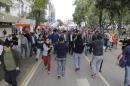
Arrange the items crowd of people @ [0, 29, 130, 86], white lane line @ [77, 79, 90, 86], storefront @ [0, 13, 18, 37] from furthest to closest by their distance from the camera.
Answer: storefront @ [0, 13, 18, 37] < white lane line @ [77, 79, 90, 86] < crowd of people @ [0, 29, 130, 86]

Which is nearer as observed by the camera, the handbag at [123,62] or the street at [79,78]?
the handbag at [123,62]

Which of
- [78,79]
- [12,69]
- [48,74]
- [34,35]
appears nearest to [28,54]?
[34,35]

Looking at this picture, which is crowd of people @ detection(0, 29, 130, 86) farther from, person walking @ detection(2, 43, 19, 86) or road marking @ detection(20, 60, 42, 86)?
road marking @ detection(20, 60, 42, 86)

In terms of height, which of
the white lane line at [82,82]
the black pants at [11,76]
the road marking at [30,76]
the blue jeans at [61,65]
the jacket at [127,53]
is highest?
the jacket at [127,53]

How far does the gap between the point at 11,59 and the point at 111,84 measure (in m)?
4.79

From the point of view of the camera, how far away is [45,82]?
16453 mm

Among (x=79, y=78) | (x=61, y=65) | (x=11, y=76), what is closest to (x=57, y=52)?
(x=61, y=65)

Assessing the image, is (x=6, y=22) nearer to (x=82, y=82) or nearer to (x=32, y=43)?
→ (x=32, y=43)

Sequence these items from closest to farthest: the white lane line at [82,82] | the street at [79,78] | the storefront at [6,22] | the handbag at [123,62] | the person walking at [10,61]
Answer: the person walking at [10,61] < the handbag at [123,62] < the white lane line at [82,82] < the street at [79,78] < the storefront at [6,22]

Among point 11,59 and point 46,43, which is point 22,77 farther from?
point 11,59

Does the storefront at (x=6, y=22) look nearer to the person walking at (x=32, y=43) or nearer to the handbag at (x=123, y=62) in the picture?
the person walking at (x=32, y=43)

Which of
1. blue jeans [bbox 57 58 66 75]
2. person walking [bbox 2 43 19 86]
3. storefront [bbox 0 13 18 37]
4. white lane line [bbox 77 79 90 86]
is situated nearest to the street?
white lane line [bbox 77 79 90 86]

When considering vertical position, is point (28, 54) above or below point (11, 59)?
below

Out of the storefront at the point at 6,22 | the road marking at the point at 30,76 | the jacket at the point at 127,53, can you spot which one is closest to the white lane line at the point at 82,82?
the road marking at the point at 30,76
